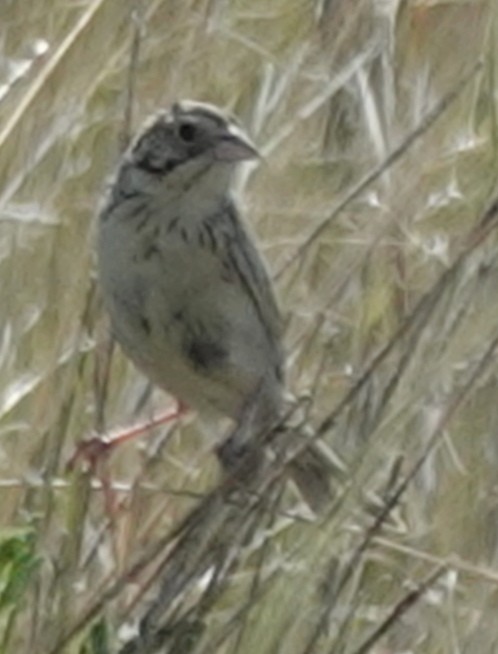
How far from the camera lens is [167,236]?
7.63 feet

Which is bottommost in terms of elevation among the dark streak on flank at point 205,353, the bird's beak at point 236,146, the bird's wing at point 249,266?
the dark streak on flank at point 205,353

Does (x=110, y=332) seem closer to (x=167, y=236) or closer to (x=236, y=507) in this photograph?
(x=167, y=236)

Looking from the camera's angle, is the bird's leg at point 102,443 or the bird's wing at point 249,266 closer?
the bird's leg at point 102,443

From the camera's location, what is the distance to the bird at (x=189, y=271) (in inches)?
89.1

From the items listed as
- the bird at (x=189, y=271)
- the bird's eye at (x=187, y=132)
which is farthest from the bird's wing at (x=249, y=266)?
the bird's eye at (x=187, y=132)

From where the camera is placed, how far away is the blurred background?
73.2 inches

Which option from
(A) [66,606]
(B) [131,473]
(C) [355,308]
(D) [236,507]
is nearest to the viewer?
(D) [236,507]

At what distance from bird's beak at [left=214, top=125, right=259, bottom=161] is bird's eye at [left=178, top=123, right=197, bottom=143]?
2.0 inches

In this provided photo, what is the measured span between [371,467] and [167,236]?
0.76 metres

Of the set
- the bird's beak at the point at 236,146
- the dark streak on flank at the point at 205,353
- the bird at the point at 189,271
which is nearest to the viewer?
the bird's beak at the point at 236,146

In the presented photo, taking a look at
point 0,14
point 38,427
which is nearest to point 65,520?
point 38,427

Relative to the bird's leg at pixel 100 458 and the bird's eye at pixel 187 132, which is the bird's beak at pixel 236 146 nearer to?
the bird's eye at pixel 187 132

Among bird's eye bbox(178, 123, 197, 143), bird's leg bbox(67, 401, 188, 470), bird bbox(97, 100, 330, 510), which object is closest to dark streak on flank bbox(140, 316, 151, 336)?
bird bbox(97, 100, 330, 510)

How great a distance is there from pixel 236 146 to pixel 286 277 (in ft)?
0.65
